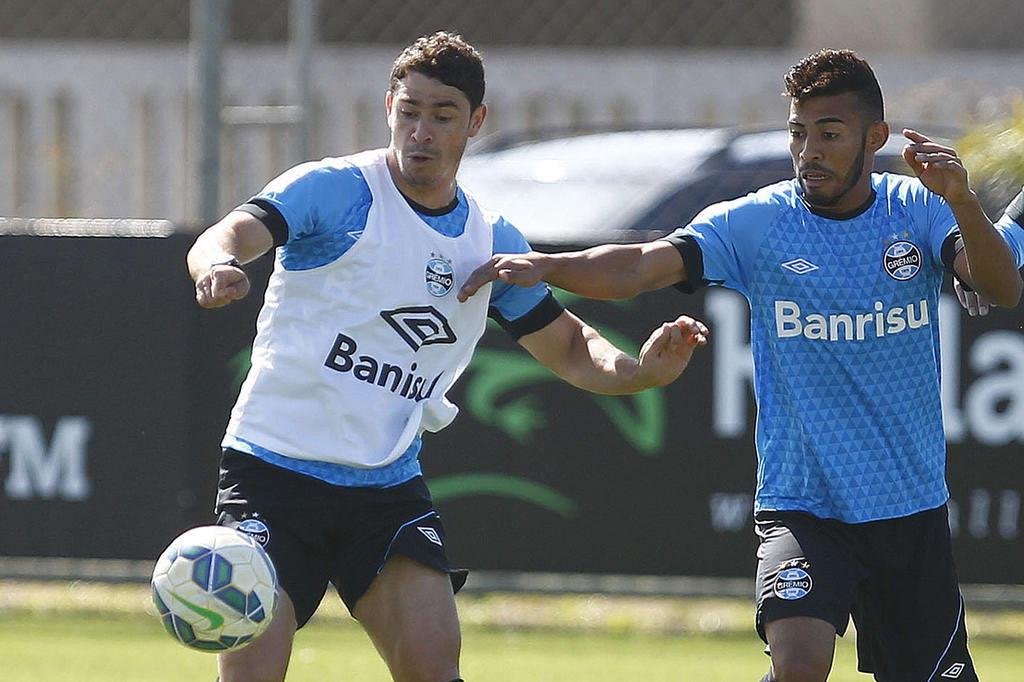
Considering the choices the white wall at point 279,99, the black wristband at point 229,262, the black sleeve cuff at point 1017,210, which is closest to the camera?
the black wristband at point 229,262

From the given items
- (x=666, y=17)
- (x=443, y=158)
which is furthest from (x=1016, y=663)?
(x=666, y=17)

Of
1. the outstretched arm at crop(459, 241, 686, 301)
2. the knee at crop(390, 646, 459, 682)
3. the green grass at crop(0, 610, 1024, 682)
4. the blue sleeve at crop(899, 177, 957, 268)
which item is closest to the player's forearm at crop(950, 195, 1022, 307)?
the blue sleeve at crop(899, 177, 957, 268)

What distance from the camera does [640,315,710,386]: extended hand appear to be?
5.64m

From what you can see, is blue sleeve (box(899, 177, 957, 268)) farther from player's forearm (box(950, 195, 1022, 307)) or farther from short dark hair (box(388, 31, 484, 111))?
short dark hair (box(388, 31, 484, 111))

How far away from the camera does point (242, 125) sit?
9.64 meters

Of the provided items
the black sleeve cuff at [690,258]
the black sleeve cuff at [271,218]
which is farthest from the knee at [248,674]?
the black sleeve cuff at [690,258]

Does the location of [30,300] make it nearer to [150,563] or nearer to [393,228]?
[150,563]

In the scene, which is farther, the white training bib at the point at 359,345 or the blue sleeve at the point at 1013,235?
the blue sleeve at the point at 1013,235

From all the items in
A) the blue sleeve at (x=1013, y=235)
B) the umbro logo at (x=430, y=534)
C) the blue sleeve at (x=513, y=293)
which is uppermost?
the blue sleeve at (x=1013, y=235)

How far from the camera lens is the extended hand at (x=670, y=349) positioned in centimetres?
564

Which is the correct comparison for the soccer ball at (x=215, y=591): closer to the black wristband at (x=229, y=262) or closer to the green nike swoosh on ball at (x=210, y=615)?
the green nike swoosh on ball at (x=210, y=615)

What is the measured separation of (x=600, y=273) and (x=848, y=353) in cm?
72

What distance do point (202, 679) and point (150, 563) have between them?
4.78 feet

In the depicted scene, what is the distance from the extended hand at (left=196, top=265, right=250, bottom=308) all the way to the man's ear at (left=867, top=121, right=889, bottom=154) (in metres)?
1.82
